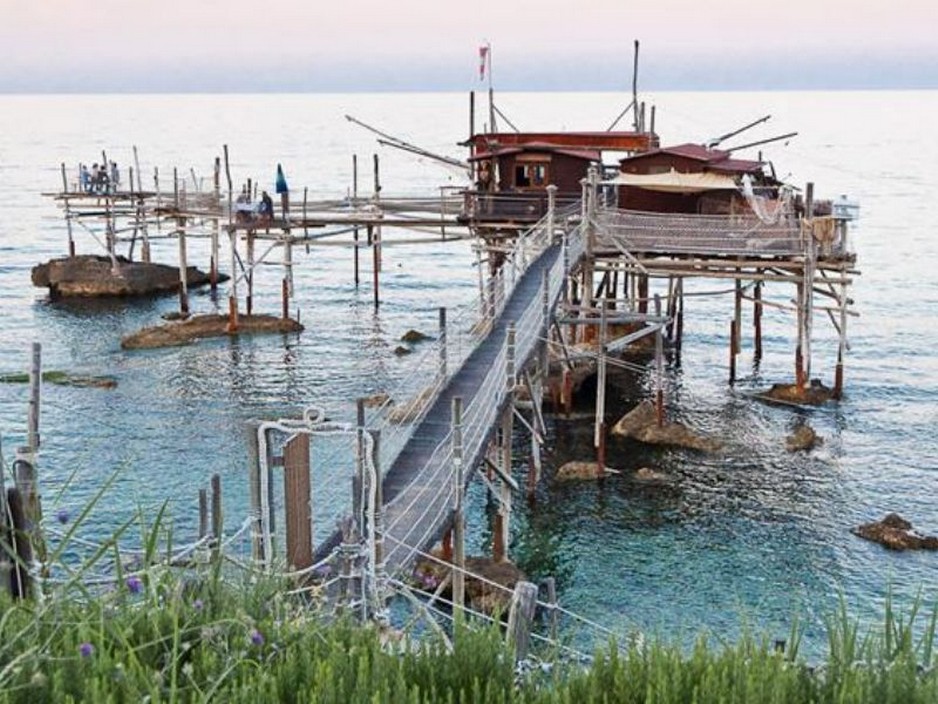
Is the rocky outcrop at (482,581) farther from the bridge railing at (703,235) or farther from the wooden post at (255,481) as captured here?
the bridge railing at (703,235)

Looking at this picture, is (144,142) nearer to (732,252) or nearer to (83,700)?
(732,252)

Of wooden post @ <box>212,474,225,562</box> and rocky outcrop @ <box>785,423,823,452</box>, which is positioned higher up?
wooden post @ <box>212,474,225,562</box>

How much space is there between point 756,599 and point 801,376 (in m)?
14.4

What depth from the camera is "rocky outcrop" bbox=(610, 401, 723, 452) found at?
29938 mm

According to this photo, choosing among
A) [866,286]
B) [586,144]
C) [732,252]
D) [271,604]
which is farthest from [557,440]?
[866,286]

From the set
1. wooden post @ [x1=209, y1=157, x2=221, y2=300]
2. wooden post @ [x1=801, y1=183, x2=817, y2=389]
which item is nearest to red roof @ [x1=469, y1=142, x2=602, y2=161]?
wooden post @ [x1=801, y1=183, x2=817, y2=389]

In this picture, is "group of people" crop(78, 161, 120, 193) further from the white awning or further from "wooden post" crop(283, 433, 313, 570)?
"wooden post" crop(283, 433, 313, 570)

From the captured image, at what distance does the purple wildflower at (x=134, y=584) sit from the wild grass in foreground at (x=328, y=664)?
2 centimetres

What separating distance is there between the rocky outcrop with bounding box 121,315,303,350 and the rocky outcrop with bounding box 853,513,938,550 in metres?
24.4

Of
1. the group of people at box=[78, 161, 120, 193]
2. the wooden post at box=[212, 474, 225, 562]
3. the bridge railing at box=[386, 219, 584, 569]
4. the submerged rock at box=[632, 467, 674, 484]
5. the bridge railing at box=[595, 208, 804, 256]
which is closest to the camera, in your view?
the wooden post at box=[212, 474, 225, 562]

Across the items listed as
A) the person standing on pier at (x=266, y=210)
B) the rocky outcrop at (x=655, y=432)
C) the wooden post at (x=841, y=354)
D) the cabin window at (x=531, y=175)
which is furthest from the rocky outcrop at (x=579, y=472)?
the person standing on pier at (x=266, y=210)

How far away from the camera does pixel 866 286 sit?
60094mm

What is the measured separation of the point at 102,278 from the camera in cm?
5038

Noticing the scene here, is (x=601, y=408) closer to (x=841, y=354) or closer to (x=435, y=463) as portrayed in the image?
(x=841, y=354)
